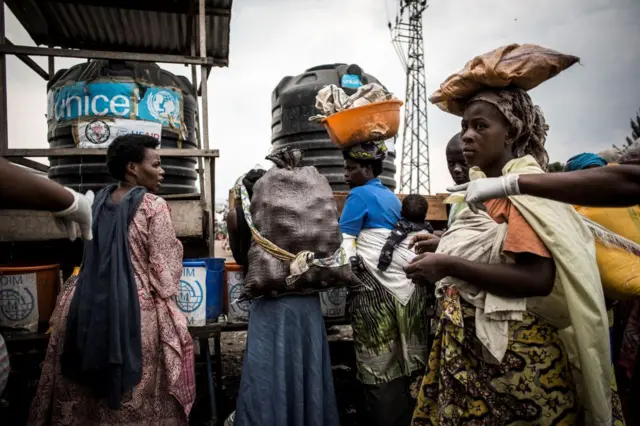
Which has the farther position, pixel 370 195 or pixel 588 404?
pixel 370 195

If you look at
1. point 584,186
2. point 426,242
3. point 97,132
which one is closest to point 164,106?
point 97,132

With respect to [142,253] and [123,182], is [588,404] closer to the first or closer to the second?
[142,253]

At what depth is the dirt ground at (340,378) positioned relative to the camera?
3.51 m

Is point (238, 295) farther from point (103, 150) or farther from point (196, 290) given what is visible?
point (103, 150)

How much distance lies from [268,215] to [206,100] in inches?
63.9

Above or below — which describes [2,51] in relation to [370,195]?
above

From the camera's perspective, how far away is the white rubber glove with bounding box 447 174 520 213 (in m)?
1.37

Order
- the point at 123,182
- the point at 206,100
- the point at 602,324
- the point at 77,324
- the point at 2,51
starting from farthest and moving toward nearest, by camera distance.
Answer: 1. the point at 206,100
2. the point at 2,51
3. the point at 123,182
4. the point at 77,324
5. the point at 602,324

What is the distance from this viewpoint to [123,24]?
4.68 metres

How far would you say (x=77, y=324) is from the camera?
221 centimetres

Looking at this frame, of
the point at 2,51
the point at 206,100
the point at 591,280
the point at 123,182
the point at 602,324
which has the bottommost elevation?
the point at 602,324

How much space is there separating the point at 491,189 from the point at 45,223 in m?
3.18

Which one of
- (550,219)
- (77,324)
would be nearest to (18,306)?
(77,324)

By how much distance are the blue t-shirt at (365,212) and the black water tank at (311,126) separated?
4.75 ft
